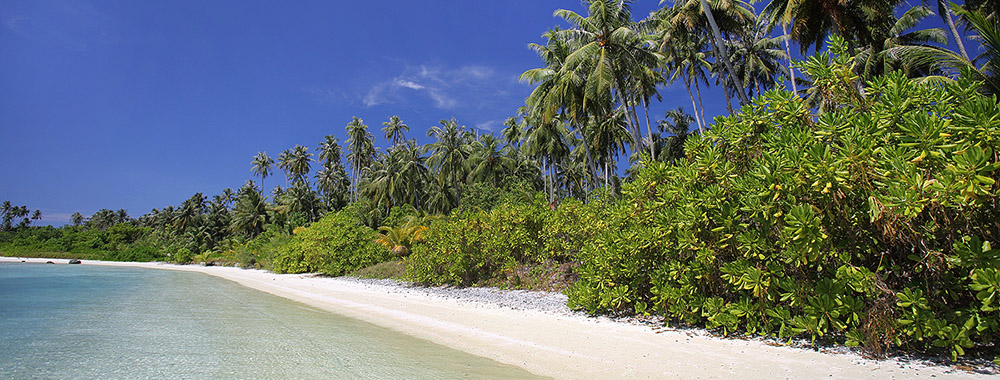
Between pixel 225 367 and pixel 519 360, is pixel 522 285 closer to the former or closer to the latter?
pixel 519 360

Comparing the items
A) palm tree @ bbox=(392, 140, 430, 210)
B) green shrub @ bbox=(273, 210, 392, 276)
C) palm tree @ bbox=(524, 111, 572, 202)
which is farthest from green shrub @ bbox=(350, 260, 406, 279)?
palm tree @ bbox=(392, 140, 430, 210)

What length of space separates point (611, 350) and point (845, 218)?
9.60ft

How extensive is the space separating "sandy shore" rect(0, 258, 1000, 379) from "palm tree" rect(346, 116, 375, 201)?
126 ft

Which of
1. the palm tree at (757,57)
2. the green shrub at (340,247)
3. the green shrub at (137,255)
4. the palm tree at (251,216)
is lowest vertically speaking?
the green shrub at (137,255)

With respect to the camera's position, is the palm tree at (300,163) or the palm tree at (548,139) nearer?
the palm tree at (548,139)

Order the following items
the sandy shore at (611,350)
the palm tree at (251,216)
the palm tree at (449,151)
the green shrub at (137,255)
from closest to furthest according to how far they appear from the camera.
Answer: the sandy shore at (611,350)
the palm tree at (449,151)
the palm tree at (251,216)
the green shrub at (137,255)

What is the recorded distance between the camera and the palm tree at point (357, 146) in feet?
147

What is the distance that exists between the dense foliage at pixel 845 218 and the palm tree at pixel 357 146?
1678 inches

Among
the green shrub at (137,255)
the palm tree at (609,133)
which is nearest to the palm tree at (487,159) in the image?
the palm tree at (609,133)

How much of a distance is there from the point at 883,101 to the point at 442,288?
1139 cm

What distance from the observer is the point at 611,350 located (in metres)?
5.35

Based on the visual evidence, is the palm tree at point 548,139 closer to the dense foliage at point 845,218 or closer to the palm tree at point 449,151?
the palm tree at point 449,151

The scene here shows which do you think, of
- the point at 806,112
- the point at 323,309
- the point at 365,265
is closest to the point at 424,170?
the point at 365,265

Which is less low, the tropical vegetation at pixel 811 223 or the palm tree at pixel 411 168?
the palm tree at pixel 411 168
